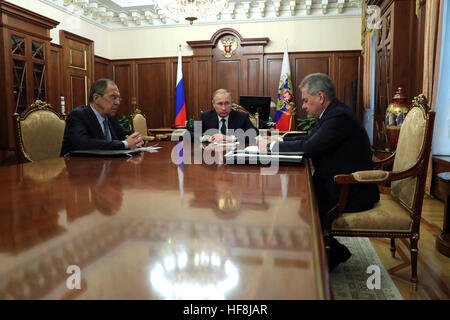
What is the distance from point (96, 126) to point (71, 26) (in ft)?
17.3

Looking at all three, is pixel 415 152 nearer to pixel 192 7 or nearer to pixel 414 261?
pixel 414 261

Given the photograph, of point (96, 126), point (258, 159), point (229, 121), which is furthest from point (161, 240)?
point (229, 121)

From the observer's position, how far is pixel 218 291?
494 millimetres

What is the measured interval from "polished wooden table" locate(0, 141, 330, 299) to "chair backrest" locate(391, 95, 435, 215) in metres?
1.02

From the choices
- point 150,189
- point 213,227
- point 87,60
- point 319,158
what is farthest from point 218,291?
point 87,60

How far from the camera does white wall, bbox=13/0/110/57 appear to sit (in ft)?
19.7

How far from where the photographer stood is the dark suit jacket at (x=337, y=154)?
6.56 feet

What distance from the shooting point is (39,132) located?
270 centimetres

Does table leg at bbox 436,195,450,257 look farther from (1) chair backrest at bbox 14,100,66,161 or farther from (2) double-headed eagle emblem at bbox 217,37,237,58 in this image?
(2) double-headed eagle emblem at bbox 217,37,237,58

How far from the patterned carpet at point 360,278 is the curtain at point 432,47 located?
2.16m

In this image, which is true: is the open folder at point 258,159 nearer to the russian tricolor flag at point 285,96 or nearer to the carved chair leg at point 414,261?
the carved chair leg at point 414,261

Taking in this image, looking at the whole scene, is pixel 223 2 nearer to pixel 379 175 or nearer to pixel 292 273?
pixel 379 175

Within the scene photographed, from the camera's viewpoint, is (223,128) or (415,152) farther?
(223,128)
